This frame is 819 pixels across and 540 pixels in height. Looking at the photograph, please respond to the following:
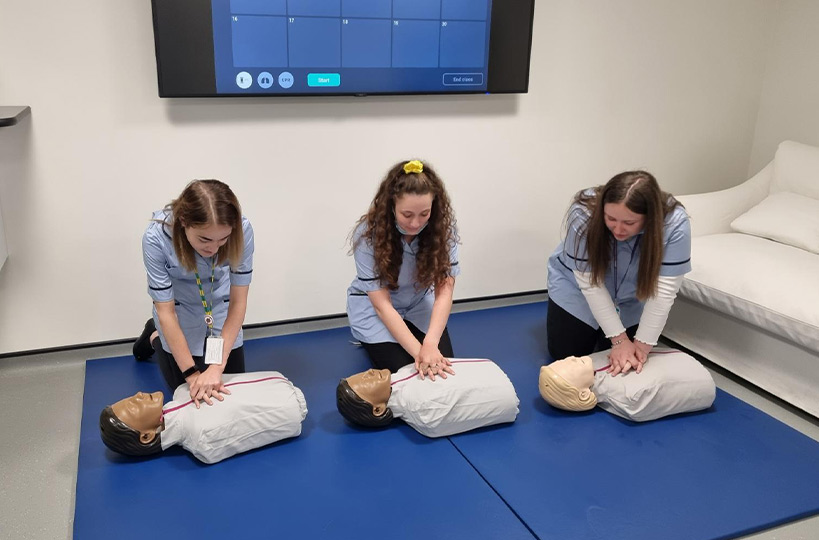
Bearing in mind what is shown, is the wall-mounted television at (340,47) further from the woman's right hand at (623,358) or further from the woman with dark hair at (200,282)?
the woman's right hand at (623,358)

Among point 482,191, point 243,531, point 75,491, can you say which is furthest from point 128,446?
point 482,191

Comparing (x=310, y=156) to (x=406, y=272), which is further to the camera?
(x=310, y=156)

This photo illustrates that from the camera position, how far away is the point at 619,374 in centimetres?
242

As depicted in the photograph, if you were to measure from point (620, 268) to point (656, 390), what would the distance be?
1.52ft

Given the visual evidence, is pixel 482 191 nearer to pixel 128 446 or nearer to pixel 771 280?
A: pixel 771 280

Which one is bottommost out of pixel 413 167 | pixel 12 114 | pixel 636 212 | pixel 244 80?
pixel 636 212

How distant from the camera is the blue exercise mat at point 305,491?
183cm

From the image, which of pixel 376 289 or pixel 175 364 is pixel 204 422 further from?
pixel 376 289

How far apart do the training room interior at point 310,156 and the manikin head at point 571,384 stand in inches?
25.7

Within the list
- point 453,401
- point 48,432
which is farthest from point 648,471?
point 48,432

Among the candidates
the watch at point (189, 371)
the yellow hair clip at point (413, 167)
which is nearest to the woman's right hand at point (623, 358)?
the yellow hair clip at point (413, 167)

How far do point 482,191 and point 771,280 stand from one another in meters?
1.29

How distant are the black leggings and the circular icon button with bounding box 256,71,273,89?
1.04 m

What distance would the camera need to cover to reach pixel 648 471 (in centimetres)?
212
